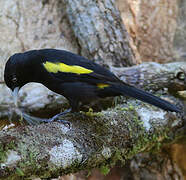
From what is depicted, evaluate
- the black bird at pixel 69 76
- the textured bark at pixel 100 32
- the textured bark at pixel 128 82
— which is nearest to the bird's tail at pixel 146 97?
the black bird at pixel 69 76

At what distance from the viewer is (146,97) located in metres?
2.28

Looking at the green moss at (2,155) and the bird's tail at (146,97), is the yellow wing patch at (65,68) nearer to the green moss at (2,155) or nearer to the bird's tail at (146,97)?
the bird's tail at (146,97)

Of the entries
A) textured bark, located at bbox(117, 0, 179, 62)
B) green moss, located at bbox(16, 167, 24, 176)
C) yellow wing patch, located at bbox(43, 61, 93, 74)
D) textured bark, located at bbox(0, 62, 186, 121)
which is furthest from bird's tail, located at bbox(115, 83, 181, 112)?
textured bark, located at bbox(117, 0, 179, 62)

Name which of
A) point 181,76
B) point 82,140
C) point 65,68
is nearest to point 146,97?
point 82,140

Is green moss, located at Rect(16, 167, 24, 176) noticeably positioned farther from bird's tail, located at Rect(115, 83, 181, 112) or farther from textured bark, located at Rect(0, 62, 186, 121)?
textured bark, located at Rect(0, 62, 186, 121)

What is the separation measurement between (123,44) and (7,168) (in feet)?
9.06

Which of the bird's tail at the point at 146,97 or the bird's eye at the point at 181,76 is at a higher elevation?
the bird's tail at the point at 146,97

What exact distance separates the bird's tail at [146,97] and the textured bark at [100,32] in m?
1.65

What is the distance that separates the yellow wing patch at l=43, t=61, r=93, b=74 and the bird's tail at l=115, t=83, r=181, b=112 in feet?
1.01

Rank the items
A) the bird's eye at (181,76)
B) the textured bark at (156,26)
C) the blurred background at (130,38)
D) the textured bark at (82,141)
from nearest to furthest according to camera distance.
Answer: the textured bark at (82,141) < the bird's eye at (181,76) < the blurred background at (130,38) < the textured bark at (156,26)

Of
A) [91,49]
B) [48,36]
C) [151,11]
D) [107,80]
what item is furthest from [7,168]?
[151,11]

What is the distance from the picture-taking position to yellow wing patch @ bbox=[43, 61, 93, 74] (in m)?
2.45

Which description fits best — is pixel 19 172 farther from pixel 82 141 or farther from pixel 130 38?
pixel 130 38

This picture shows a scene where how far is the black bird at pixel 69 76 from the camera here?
2.42 m
